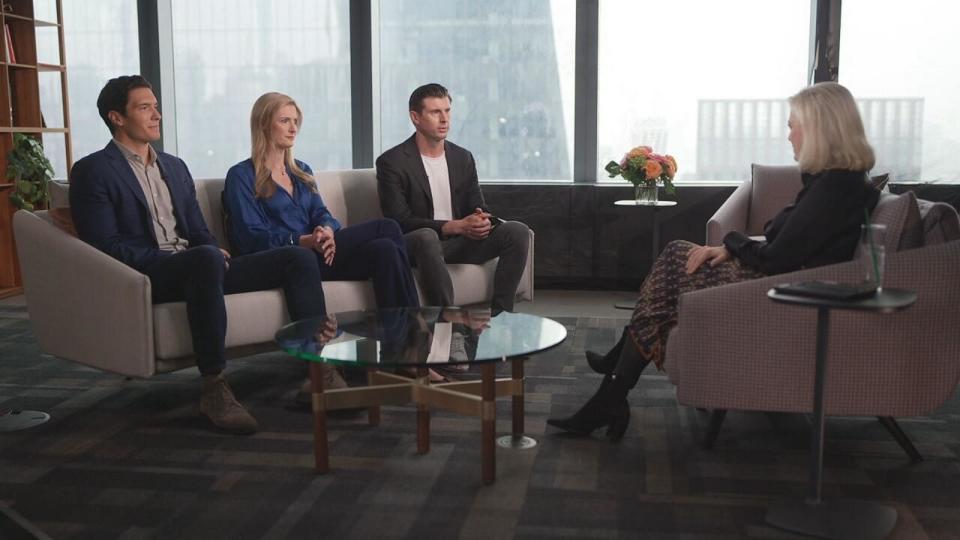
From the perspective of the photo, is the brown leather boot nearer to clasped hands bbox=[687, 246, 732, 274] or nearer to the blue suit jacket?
the blue suit jacket

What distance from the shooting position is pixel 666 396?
387 centimetres

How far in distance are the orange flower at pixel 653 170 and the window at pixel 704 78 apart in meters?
0.87

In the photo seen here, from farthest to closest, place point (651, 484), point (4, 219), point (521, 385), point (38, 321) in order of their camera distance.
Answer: point (4, 219), point (38, 321), point (521, 385), point (651, 484)

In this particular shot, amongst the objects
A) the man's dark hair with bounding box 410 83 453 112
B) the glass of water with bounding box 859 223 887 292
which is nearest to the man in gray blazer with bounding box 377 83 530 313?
the man's dark hair with bounding box 410 83 453 112

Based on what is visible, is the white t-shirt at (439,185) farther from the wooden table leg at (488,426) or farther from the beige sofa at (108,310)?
the wooden table leg at (488,426)

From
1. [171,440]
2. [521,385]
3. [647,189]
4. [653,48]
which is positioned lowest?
[171,440]

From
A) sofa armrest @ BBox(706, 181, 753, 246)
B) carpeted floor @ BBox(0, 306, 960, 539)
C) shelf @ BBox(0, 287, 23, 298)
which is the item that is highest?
sofa armrest @ BBox(706, 181, 753, 246)

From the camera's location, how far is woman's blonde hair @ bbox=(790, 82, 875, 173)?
9.56ft

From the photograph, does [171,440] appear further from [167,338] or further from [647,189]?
[647,189]

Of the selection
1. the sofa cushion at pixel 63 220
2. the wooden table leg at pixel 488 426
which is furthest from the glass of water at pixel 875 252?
the sofa cushion at pixel 63 220

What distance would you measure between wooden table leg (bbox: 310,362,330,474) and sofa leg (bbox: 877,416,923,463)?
1.70 m

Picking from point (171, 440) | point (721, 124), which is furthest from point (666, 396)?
point (721, 124)

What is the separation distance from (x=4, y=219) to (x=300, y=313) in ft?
11.6

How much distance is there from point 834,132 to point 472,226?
191 cm
